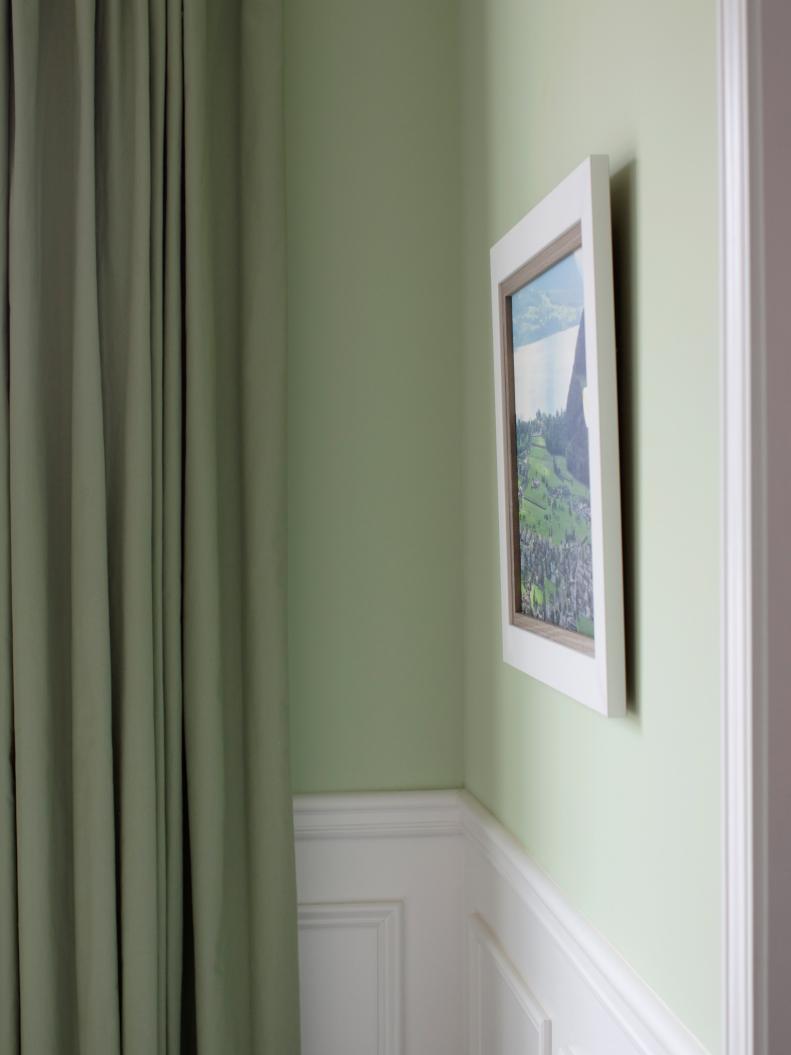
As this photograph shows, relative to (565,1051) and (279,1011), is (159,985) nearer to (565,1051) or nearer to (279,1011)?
(279,1011)

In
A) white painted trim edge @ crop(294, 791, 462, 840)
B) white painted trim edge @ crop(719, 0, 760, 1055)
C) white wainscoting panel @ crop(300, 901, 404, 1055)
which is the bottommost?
white wainscoting panel @ crop(300, 901, 404, 1055)

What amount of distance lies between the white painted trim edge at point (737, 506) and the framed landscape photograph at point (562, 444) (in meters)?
0.23

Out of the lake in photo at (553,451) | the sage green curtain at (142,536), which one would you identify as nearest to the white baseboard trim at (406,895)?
the sage green curtain at (142,536)

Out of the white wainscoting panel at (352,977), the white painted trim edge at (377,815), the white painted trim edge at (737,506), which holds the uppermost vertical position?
the white painted trim edge at (737,506)

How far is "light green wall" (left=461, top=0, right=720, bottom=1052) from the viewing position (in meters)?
0.89

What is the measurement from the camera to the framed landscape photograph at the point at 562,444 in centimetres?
105

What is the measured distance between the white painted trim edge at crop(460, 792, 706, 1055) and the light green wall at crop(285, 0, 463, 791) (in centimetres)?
29

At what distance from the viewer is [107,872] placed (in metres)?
1.60

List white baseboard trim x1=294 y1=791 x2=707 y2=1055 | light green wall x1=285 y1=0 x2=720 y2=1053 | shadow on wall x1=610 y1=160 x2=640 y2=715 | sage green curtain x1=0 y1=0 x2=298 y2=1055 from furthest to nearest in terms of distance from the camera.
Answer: white baseboard trim x1=294 y1=791 x2=707 y2=1055
sage green curtain x1=0 y1=0 x2=298 y2=1055
light green wall x1=285 y1=0 x2=720 y2=1053
shadow on wall x1=610 y1=160 x2=640 y2=715

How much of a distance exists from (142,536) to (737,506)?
1041mm

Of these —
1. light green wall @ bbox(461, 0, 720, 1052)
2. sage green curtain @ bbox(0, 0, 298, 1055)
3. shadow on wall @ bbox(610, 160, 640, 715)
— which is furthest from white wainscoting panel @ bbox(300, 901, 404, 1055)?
shadow on wall @ bbox(610, 160, 640, 715)

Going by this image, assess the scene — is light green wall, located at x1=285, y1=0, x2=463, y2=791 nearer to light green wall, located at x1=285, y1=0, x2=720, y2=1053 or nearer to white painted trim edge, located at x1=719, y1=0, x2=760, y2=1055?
light green wall, located at x1=285, y1=0, x2=720, y2=1053

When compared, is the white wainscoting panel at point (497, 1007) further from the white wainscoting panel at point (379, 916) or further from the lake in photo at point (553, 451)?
the lake in photo at point (553, 451)

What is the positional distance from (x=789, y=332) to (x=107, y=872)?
1.25 m
